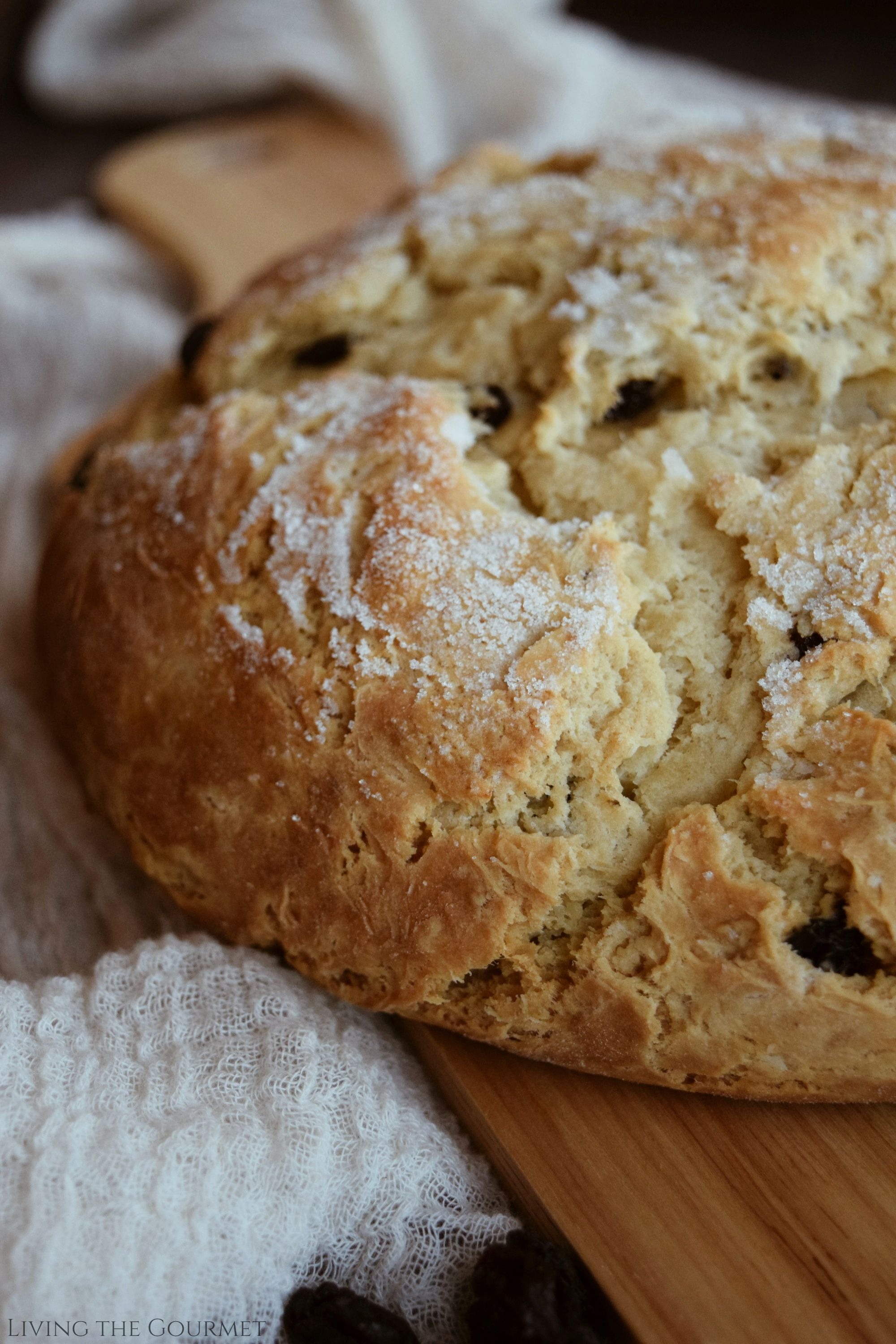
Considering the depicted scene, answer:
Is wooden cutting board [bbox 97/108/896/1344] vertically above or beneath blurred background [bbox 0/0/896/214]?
beneath

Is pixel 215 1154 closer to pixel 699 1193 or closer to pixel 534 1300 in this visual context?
pixel 534 1300

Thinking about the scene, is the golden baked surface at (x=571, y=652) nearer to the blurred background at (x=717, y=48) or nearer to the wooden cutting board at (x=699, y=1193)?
the wooden cutting board at (x=699, y=1193)

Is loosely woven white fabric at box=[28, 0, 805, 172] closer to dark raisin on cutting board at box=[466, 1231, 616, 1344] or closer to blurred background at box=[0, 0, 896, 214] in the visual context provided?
blurred background at box=[0, 0, 896, 214]

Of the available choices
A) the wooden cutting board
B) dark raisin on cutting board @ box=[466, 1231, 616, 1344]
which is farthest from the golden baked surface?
dark raisin on cutting board @ box=[466, 1231, 616, 1344]

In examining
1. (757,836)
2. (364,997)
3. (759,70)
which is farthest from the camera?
(759,70)

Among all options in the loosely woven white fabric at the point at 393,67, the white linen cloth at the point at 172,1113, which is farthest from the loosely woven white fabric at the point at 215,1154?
the loosely woven white fabric at the point at 393,67

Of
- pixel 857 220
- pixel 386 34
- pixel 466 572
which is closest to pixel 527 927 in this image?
pixel 466 572

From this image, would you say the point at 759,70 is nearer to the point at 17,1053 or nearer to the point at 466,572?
the point at 466,572
